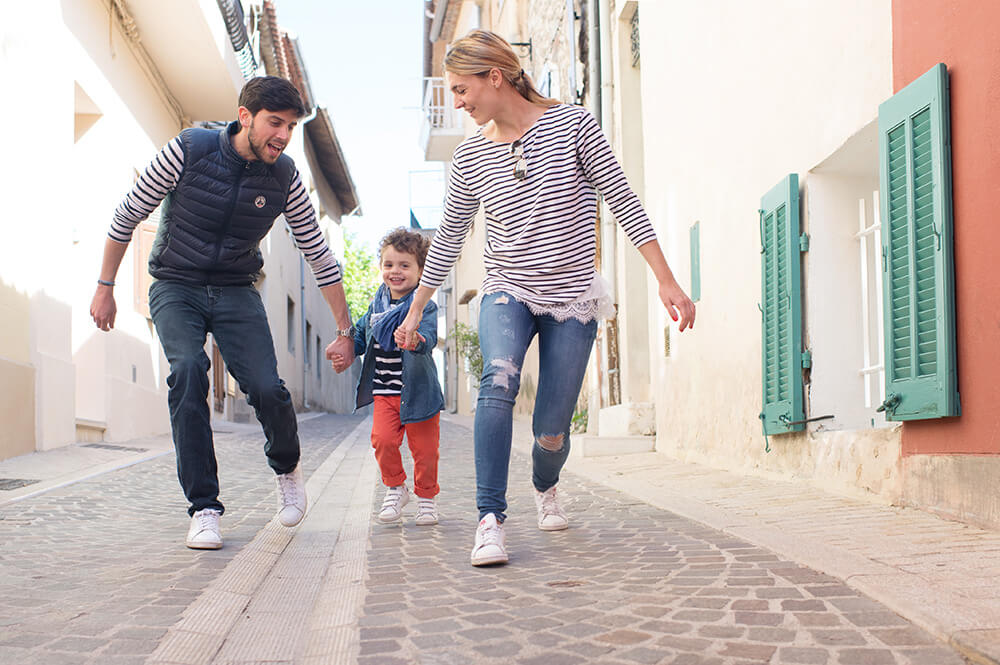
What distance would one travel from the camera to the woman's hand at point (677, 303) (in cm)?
358

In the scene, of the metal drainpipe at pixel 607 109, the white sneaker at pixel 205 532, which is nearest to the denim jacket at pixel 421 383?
the white sneaker at pixel 205 532

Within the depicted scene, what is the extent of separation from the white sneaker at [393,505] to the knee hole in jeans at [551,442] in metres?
1.07

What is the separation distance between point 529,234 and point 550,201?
0.14 meters

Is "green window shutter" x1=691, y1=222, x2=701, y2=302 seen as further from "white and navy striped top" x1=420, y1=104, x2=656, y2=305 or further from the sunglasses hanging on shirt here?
the sunglasses hanging on shirt

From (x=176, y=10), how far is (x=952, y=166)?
1023cm

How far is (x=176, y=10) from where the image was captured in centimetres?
1216

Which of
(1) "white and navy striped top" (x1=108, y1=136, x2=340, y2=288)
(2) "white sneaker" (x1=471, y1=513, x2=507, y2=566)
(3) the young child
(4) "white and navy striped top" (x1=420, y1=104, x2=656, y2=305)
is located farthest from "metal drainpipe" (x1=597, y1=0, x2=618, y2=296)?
(2) "white sneaker" (x1=471, y1=513, x2=507, y2=566)

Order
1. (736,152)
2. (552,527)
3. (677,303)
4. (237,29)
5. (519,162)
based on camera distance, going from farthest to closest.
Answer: (237,29)
(736,152)
(552,527)
(519,162)
(677,303)

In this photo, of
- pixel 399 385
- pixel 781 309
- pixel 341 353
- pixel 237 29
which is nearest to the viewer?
pixel 341 353

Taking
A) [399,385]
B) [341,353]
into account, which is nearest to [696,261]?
[399,385]

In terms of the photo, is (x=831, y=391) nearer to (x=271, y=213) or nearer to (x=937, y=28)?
(x=937, y=28)

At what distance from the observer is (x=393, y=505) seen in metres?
4.77

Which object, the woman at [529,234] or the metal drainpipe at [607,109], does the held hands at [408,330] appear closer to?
the woman at [529,234]

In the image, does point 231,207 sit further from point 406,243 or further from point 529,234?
point 529,234
